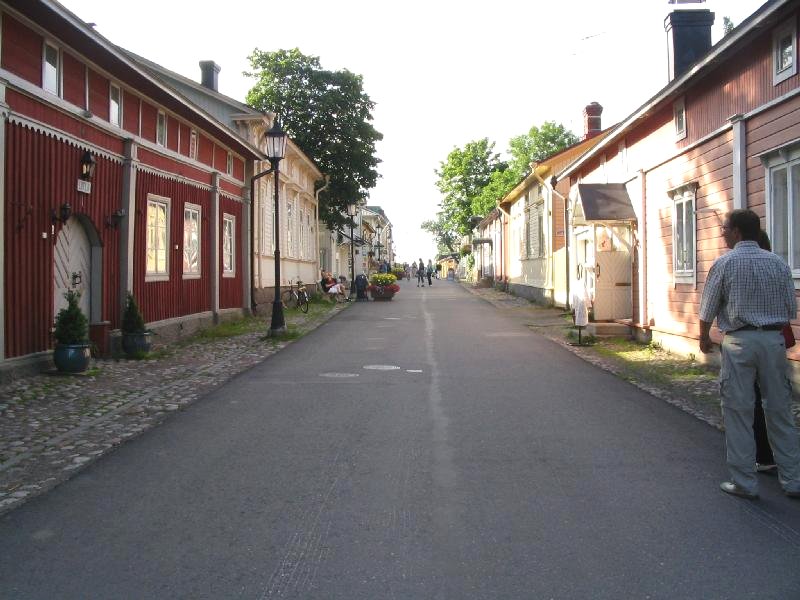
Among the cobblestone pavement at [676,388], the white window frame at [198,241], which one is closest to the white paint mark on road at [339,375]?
the cobblestone pavement at [676,388]

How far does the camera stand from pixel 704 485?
17.2 feet

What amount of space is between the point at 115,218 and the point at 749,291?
10862mm

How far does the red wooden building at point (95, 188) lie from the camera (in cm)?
986

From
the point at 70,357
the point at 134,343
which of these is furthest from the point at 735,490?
the point at 134,343

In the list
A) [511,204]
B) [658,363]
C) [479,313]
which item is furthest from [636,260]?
Answer: [511,204]

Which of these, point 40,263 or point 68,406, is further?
point 40,263

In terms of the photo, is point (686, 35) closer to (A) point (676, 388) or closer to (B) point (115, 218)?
(A) point (676, 388)

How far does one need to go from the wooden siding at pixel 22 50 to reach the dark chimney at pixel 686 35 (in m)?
10.7

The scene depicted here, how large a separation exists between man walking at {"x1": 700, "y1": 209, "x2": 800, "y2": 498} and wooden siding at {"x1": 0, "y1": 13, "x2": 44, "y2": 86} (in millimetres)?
8759

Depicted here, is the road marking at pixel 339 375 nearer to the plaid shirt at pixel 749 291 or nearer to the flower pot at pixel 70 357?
the flower pot at pixel 70 357

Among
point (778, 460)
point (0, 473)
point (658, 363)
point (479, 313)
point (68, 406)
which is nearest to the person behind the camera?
point (778, 460)

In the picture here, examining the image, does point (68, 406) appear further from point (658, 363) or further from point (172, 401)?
point (658, 363)

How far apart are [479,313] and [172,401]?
1681 cm

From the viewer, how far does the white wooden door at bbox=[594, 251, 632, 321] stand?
1667 cm
